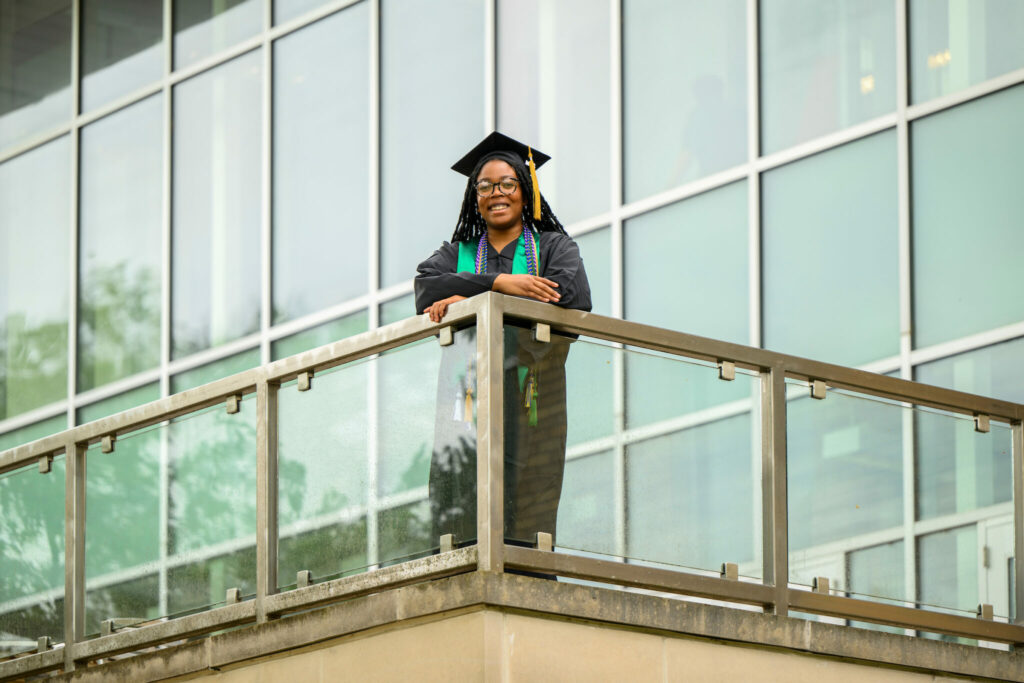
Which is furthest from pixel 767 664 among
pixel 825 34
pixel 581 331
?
pixel 825 34

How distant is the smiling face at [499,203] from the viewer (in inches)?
332

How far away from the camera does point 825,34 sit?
1297 centimetres

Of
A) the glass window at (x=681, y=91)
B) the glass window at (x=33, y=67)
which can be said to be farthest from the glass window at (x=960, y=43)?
the glass window at (x=33, y=67)

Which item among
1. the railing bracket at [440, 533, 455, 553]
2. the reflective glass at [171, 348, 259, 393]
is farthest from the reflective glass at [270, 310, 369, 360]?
the railing bracket at [440, 533, 455, 553]

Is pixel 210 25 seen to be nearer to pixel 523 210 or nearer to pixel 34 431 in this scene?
pixel 34 431

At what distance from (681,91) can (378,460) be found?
21.9 feet

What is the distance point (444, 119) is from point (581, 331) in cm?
834

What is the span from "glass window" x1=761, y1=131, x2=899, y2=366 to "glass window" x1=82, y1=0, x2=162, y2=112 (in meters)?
8.49

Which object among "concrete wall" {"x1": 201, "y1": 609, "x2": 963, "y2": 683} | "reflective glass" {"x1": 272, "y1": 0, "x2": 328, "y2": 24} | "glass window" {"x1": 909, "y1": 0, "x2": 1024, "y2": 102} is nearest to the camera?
"concrete wall" {"x1": 201, "y1": 609, "x2": 963, "y2": 683}

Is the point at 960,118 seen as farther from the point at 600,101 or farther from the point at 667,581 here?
the point at 667,581

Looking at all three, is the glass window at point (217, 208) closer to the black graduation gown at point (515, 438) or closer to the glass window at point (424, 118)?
the glass window at point (424, 118)

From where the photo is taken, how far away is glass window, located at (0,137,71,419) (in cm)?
1953

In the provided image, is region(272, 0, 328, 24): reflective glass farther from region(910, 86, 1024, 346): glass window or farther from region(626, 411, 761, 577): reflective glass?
region(626, 411, 761, 577): reflective glass

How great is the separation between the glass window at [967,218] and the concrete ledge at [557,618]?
11.4 ft
